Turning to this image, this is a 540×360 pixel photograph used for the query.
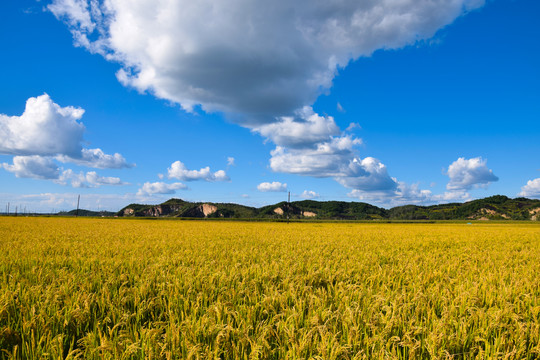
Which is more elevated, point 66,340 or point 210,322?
point 210,322

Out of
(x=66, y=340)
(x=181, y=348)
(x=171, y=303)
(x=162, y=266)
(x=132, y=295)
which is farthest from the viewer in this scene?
(x=162, y=266)

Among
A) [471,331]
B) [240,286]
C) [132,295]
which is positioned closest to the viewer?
[471,331]

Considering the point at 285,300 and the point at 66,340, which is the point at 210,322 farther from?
the point at 66,340

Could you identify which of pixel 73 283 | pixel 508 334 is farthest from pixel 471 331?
pixel 73 283

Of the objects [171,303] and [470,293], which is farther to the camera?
[470,293]

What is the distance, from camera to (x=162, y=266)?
6574mm

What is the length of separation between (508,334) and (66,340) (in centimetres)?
508

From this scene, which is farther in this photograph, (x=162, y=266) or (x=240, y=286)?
(x=162, y=266)

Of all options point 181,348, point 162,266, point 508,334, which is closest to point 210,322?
point 181,348

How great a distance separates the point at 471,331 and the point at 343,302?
1535 millimetres

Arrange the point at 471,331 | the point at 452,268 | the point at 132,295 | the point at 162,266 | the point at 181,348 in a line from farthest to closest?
1. the point at 452,268
2. the point at 162,266
3. the point at 132,295
4. the point at 471,331
5. the point at 181,348

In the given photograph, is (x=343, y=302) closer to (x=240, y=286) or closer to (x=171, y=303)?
(x=240, y=286)

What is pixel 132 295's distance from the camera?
Result: 4.30 m

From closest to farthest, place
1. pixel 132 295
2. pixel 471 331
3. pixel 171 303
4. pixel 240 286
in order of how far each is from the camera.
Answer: pixel 471 331 → pixel 171 303 → pixel 132 295 → pixel 240 286
